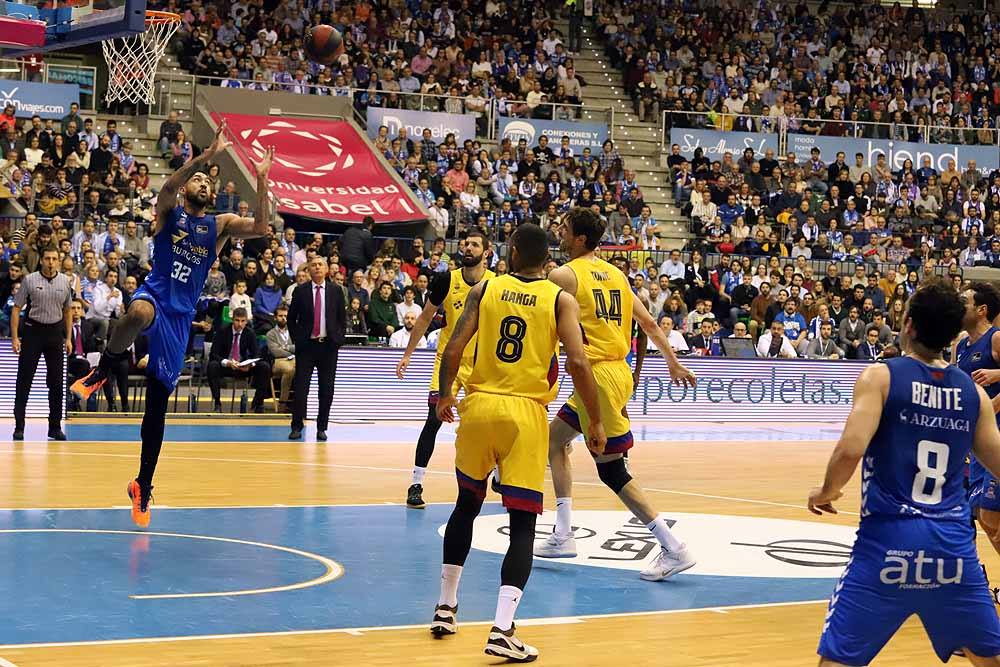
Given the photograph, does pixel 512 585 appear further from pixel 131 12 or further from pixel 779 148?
pixel 779 148

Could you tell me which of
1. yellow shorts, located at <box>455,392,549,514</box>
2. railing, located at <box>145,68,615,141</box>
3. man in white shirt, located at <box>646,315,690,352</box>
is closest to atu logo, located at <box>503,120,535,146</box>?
railing, located at <box>145,68,615,141</box>

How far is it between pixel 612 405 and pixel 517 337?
1993 millimetres

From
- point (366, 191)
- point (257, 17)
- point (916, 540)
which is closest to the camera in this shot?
point (916, 540)

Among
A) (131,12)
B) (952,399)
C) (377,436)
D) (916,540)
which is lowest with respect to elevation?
(377,436)

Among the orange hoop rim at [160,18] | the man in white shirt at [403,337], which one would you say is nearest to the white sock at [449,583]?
the orange hoop rim at [160,18]

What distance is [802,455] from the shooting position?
1800cm

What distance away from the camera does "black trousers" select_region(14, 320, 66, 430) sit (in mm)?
15656

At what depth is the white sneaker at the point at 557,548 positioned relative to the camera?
369 inches

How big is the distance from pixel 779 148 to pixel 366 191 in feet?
34.9

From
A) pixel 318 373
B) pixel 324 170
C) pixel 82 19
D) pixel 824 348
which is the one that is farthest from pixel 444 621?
pixel 324 170

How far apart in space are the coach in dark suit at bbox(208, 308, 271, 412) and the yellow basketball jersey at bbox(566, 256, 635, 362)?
36.7 ft

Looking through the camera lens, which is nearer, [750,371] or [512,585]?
[512,585]

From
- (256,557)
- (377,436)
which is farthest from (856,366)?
(256,557)

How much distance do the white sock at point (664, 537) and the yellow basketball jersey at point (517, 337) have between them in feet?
6.83
